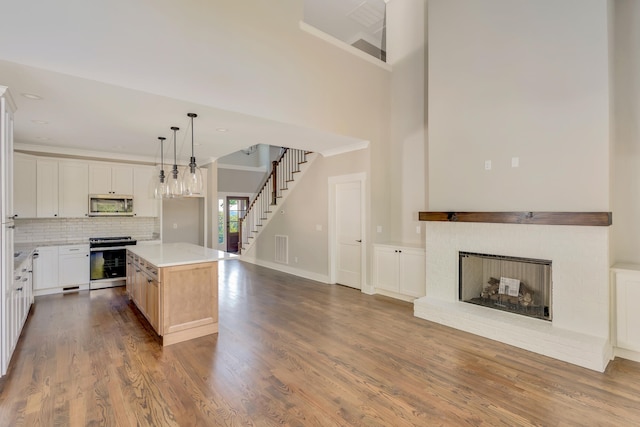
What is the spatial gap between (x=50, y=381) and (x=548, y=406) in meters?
4.16

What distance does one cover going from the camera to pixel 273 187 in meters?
8.24

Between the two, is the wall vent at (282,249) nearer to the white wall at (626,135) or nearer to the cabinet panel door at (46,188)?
the cabinet panel door at (46,188)

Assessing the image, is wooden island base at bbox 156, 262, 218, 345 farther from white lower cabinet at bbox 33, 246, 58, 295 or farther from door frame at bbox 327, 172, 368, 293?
white lower cabinet at bbox 33, 246, 58, 295

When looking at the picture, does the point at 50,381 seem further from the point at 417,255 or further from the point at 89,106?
the point at 417,255

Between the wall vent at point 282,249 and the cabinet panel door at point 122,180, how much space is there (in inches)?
133

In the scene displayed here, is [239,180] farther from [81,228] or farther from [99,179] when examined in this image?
[81,228]

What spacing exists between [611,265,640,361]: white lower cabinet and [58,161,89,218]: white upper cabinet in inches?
318

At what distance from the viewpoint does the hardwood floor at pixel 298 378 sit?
2.28 m

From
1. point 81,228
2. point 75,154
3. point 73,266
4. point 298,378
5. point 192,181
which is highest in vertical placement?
point 75,154

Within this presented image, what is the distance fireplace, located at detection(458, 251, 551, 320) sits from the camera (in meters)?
3.67

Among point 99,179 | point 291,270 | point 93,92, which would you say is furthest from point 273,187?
point 93,92

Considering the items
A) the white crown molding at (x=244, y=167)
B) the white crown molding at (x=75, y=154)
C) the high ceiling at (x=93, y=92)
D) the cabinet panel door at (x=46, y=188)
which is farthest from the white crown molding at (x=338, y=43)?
the white crown molding at (x=244, y=167)

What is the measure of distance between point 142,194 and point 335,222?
13.6ft

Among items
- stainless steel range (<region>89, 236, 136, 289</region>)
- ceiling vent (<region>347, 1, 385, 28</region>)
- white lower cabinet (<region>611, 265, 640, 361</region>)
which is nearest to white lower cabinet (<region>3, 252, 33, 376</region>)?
stainless steel range (<region>89, 236, 136, 289</region>)
